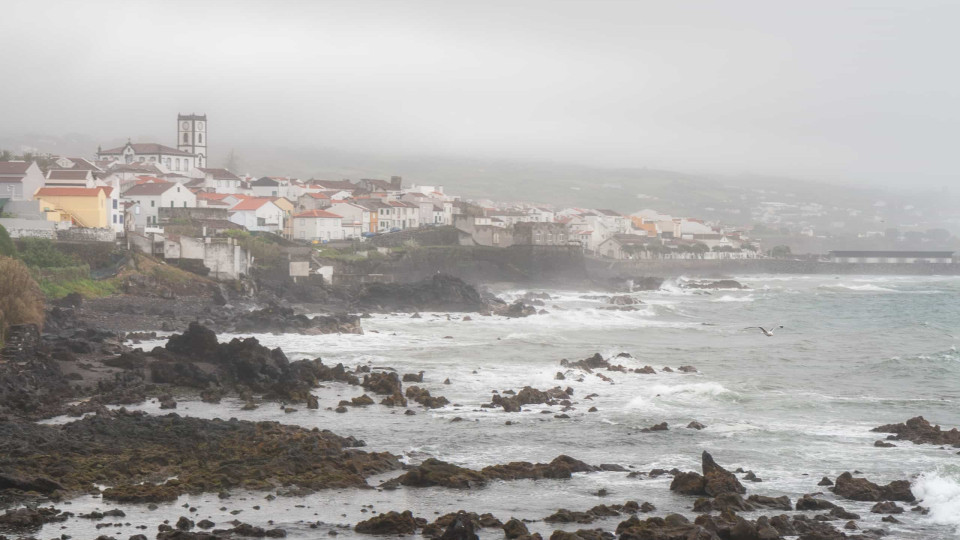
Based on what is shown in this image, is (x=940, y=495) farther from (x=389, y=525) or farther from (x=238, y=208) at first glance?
(x=238, y=208)

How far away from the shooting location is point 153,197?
65375 mm

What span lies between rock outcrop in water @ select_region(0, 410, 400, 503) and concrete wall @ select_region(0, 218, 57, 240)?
28237 mm

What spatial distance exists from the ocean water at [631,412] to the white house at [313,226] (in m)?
23.8

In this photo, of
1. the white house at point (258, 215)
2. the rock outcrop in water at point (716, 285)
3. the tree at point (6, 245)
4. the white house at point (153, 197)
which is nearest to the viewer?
the tree at point (6, 245)

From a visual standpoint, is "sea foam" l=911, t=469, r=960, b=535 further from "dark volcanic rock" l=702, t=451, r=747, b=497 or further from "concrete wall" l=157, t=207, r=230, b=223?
"concrete wall" l=157, t=207, r=230, b=223

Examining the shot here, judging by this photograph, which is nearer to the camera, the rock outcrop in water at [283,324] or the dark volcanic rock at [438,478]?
the dark volcanic rock at [438,478]

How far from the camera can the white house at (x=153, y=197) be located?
64875 mm

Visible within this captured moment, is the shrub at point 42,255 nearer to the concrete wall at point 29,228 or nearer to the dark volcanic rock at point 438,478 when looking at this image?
the concrete wall at point 29,228

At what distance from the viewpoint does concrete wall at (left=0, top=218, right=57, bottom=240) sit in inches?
1834

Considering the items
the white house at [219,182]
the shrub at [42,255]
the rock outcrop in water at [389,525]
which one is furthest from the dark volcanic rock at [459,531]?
the white house at [219,182]

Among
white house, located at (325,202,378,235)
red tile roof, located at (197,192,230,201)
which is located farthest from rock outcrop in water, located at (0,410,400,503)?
white house, located at (325,202,378,235)

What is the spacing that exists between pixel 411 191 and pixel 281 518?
81734mm

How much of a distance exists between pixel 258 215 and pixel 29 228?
23.7 meters

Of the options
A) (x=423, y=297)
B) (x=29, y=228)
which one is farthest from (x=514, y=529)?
(x=423, y=297)
